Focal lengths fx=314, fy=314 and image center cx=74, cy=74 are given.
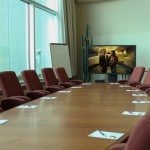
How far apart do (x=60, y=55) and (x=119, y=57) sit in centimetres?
157

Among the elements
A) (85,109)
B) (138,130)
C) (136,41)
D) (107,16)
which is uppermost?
(107,16)

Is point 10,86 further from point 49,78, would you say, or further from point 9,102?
Result: point 49,78

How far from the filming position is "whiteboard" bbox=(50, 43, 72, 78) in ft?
24.4

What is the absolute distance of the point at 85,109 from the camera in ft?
8.98

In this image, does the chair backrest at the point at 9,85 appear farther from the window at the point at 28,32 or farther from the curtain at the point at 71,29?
the curtain at the point at 71,29

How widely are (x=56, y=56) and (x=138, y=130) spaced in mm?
6657

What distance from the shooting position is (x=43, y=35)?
7.73 metres

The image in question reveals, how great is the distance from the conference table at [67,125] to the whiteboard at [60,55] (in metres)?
4.42

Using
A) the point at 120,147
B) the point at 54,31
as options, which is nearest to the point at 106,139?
the point at 120,147

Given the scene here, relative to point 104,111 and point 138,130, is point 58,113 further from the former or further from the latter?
point 138,130

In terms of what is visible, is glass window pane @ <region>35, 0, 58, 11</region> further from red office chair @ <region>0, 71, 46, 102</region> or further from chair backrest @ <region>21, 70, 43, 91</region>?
red office chair @ <region>0, 71, 46, 102</region>

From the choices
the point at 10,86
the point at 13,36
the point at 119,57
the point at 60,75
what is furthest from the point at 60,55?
the point at 10,86

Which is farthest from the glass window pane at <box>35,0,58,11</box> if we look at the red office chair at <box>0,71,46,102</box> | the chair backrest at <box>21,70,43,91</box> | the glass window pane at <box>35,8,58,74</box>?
the red office chair at <box>0,71,46,102</box>

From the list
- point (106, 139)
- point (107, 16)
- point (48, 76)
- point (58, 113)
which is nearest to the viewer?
point (106, 139)
